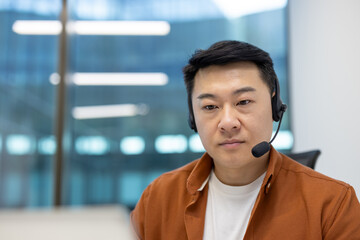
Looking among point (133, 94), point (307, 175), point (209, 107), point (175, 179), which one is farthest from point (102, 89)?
point (307, 175)

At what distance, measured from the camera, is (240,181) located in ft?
3.78

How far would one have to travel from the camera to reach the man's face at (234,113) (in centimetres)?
108

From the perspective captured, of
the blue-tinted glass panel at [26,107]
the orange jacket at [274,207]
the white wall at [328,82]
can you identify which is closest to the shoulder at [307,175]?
the orange jacket at [274,207]

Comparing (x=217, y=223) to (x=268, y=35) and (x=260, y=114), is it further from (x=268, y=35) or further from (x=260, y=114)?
(x=268, y=35)

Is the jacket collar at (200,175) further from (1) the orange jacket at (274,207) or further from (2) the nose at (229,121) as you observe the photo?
(2) the nose at (229,121)

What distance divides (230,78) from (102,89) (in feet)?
7.72

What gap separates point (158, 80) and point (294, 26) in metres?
1.19

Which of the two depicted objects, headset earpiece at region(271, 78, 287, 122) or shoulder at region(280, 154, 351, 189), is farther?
headset earpiece at region(271, 78, 287, 122)

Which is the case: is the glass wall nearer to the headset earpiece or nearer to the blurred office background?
the blurred office background

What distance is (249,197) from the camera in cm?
112

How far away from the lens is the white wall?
2229 mm

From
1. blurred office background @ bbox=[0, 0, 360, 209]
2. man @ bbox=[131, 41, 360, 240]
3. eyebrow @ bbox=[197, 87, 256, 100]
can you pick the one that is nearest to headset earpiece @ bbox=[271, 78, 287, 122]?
man @ bbox=[131, 41, 360, 240]

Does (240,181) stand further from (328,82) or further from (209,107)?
(328,82)

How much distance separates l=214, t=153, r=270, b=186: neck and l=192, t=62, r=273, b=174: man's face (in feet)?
0.05
